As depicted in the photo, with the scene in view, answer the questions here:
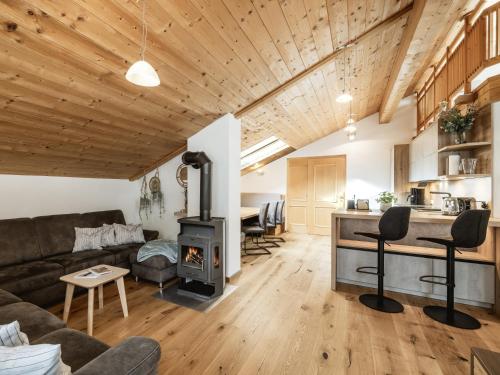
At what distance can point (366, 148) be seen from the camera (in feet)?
19.4

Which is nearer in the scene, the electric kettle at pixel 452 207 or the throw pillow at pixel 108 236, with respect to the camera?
the electric kettle at pixel 452 207

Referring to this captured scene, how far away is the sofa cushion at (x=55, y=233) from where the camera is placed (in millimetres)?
3105

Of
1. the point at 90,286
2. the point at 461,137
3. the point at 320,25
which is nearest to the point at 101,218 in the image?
the point at 90,286

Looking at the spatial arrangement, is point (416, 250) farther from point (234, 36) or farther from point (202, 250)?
point (234, 36)

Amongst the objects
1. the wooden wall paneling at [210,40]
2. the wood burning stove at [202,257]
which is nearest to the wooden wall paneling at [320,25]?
the wooden wall paneling at [210,40]

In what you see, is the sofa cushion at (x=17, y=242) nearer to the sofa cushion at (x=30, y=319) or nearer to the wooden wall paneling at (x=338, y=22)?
the sofa cushion at (x=30, y=319)

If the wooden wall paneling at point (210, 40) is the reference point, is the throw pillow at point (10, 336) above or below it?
below

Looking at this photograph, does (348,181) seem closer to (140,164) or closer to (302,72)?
(302,72)

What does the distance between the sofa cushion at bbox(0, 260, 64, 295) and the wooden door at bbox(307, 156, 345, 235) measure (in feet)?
17.6

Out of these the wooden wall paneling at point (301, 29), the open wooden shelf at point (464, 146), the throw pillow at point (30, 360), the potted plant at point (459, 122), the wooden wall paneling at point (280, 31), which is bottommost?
the throw pillow at point (30, 360)

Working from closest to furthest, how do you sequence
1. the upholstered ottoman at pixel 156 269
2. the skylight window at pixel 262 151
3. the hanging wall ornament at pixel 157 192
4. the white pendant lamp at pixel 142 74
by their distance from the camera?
the white pendant lamp at pixel 142 74, the upholstered ottoman at pixel 156 269, the hanging wall ornament at pixel 157 192, the skylight window at pixel 262 151

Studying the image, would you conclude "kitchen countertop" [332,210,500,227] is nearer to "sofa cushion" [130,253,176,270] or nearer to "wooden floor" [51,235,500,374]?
"wooden floor" [51,235,500,374]

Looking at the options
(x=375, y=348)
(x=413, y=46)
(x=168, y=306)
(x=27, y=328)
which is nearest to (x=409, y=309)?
(x=375, y=348)

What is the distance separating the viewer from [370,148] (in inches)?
231
